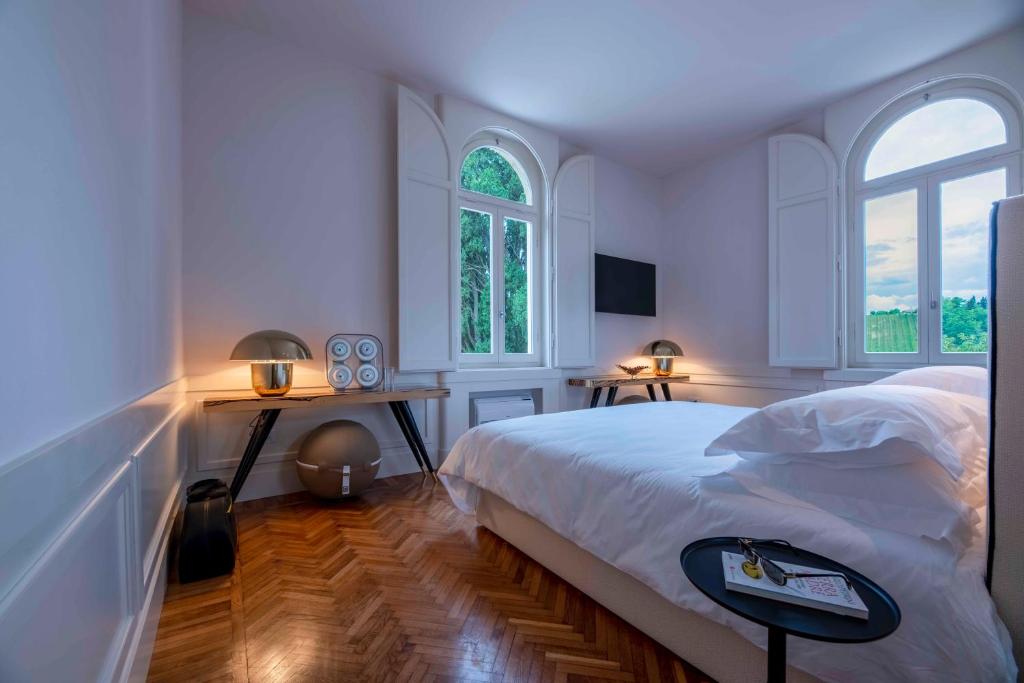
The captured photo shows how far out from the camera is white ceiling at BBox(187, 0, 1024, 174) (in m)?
2.76

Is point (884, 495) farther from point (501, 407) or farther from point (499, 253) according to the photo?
point (499, 253)

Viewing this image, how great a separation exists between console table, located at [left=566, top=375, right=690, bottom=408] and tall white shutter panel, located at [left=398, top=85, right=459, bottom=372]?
55.2 inches

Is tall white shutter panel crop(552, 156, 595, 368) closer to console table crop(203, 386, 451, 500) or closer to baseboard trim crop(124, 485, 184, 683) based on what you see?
console table crop(203, 386, 451, 500)

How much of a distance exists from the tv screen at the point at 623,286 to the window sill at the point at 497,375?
105 centimetres

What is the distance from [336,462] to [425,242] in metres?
1.86

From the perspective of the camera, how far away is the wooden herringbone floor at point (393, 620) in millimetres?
1332

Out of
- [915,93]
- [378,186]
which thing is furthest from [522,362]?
[915,93]

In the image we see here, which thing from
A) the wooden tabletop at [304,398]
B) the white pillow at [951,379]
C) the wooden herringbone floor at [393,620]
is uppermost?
the white pillow at [951,379]

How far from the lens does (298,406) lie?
2.62 m

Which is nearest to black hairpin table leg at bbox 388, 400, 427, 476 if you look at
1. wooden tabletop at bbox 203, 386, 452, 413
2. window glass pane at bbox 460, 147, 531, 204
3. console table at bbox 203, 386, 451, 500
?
console table at bbox 203, 386, 451, 500

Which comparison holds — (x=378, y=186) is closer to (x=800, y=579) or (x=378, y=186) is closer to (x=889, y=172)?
(x=800, y=579)

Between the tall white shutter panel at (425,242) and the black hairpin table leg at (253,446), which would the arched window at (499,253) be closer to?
the tall white shutter panel at (425,242)

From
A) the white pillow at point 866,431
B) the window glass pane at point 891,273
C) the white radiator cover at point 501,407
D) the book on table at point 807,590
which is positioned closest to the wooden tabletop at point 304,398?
the white radiator cover at point 501,407

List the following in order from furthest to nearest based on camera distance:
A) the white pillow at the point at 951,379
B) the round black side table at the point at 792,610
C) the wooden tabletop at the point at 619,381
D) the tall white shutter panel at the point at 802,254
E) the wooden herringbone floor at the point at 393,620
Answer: the wooden tabletop at the point at 619,381 < the tall white shutter panel at the point at 802,254 < the white pillow at the point at 951,379 < the wooden herringbone floor at the point at 393,620 < the round black side table at the point at 792,610
